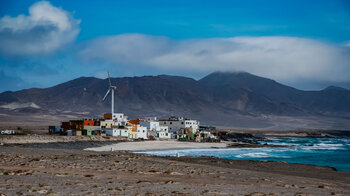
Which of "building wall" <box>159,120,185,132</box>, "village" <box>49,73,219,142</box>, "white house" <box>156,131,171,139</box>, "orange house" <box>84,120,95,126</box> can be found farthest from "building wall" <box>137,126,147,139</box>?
"building wall" <box>159,120,185,132</box>

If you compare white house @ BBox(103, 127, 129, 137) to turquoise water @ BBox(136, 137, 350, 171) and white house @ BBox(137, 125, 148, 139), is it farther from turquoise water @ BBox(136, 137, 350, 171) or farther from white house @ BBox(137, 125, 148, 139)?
turquoise water @ BBox(136, 137, 350, 171)

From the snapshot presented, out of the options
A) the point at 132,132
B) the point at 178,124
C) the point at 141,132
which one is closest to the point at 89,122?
the point at 132,132

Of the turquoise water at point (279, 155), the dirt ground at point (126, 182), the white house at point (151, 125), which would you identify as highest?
the white house at point (151, 125)

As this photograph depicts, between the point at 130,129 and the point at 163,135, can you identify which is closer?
the point at 130,129

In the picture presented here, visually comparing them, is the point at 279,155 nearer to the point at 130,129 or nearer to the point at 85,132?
the point at 130,129

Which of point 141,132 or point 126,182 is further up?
point 141,132

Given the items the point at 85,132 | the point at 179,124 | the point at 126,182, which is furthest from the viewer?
the point at 179,124

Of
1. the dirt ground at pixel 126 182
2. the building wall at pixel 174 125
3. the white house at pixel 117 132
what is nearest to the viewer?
the dirt ground at pixel 126 182

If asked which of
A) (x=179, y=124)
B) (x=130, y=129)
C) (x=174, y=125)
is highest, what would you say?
(x=179, y=124)

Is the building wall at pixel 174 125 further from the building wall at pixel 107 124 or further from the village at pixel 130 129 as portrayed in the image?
the building wall at pixel 107 124

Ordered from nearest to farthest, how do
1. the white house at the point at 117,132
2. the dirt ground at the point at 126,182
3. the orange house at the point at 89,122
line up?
the dirt ground at the point at 126,182 < the white house at the point at 117,132 < the orange house at the point at 89,122

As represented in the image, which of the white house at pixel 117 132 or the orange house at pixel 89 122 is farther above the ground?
the orange house at pixel 89 122

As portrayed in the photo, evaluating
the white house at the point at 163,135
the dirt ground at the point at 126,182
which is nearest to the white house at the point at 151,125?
the white house at the point at 163,135

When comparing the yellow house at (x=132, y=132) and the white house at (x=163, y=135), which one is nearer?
the yellow house at (x=132, y=132)
